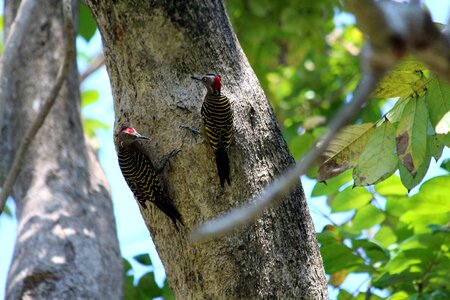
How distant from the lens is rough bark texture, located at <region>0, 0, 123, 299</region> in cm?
396

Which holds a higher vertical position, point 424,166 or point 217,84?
point 217,84

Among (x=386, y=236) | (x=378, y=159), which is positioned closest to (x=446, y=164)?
(x=386, y=236)

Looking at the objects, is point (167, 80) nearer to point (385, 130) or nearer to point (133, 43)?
point (133, 43)

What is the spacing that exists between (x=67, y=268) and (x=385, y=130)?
6.65 feet

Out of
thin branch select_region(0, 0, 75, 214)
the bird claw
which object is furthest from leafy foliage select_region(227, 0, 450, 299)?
thin branch select_region(0, 0, 75, 214)

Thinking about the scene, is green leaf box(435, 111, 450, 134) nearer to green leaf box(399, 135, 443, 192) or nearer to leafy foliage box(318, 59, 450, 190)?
leafy foliage box(318, 59, 450, 190)

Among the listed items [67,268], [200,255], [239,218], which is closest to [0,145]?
[67,268]

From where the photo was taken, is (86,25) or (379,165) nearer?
(379,165)

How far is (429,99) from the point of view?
2604 mm

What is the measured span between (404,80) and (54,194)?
2.41 m

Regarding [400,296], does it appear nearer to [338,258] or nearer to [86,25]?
[338,258]

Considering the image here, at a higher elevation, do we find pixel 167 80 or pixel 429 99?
pixel 167 80

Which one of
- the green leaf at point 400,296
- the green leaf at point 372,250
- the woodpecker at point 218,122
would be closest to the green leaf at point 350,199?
the green leaf at point 372,250

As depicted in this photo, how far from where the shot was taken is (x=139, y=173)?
3174 millimetres
